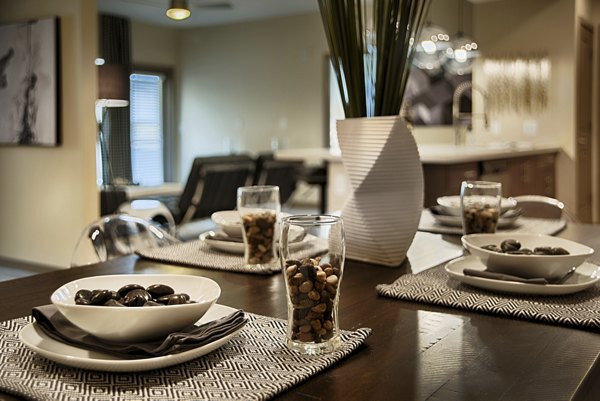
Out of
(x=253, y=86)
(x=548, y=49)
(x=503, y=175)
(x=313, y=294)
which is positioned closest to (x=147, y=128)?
(x=253, y=86)

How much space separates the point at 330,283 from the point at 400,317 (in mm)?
235

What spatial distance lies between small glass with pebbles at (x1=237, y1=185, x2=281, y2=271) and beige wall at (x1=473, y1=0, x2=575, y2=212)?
5467 mm

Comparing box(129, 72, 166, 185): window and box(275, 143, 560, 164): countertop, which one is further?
box(129, 72, 166, 185): window

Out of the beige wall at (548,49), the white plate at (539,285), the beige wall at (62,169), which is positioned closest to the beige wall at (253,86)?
the beige wall at (548,49)

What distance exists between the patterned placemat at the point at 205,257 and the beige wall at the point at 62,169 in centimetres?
382

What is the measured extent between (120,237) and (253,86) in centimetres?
814

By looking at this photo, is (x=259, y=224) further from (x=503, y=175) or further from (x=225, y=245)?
(x=503, y=175)

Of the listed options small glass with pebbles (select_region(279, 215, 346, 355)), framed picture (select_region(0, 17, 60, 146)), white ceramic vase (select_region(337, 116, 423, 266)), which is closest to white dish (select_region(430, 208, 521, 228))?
white ceramic vase (select_region(337, 116, 423, 266))

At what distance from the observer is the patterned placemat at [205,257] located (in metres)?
1.48

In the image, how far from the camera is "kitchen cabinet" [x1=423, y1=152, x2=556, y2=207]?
4.15 m

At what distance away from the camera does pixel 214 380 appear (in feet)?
2.61

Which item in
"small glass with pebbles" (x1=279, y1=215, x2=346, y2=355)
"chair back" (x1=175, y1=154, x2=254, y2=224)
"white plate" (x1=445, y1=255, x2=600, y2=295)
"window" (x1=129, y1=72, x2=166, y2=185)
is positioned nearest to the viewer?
"small glass with pebbles" (x1=279, y1=215, x2=346, y2=355)

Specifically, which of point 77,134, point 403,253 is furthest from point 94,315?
point 77,134

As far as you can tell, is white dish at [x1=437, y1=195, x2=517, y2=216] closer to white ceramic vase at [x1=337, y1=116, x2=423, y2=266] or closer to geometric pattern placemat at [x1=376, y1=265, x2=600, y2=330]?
white ceramic vase at [x1=337, y1=116, x2=423, y2=266]
